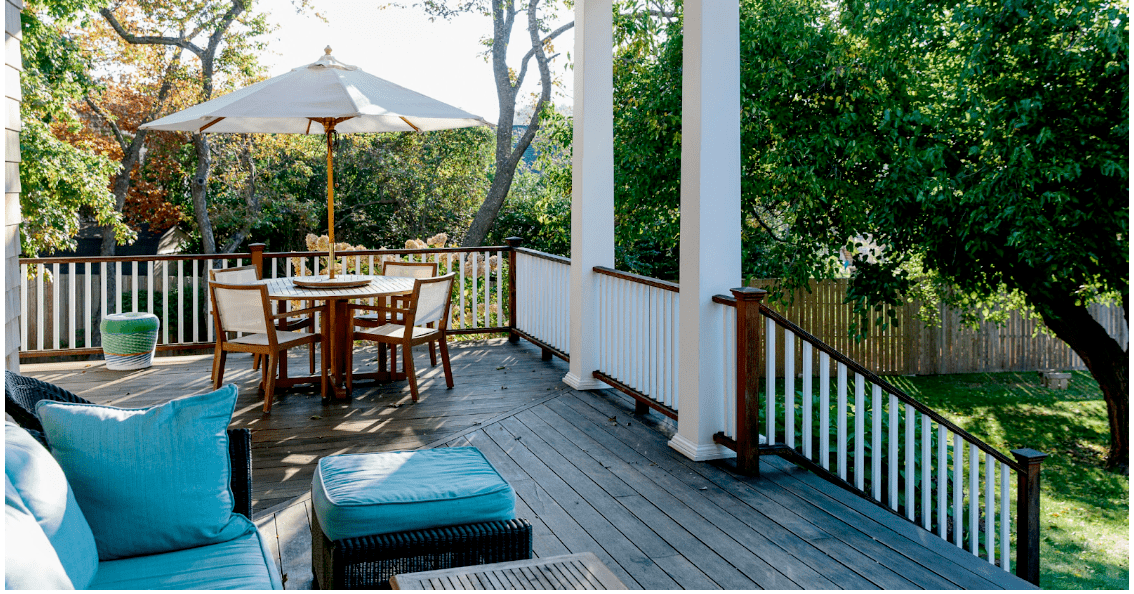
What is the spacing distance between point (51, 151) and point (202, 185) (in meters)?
5.16

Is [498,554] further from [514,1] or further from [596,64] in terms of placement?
[514,1]

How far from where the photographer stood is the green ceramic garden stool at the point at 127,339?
21.6 ft

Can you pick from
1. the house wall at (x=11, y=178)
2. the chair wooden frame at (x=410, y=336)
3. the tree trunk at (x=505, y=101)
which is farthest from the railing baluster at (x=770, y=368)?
the tree trunk at (x=505, y=101)

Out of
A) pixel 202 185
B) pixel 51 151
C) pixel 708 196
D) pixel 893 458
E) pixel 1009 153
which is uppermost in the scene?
pixel 202 185

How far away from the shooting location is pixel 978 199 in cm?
Answer: 646

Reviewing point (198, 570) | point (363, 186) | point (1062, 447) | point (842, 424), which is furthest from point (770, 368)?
point (363, 186)

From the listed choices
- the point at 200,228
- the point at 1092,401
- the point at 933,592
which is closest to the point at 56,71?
the point at 200,228

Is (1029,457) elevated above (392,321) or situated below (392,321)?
below

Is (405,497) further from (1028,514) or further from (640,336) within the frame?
(640,336)

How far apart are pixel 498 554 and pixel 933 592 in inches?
54.3

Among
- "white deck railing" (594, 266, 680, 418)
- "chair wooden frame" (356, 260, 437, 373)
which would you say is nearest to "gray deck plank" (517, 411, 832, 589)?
"white deck railing" (594, 266, 680, 418)

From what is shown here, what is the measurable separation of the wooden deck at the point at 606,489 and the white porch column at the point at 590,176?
0.39 m

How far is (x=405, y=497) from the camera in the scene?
8.19ft

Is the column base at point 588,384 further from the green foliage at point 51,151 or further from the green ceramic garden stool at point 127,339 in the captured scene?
the green foliage at point 51,151
